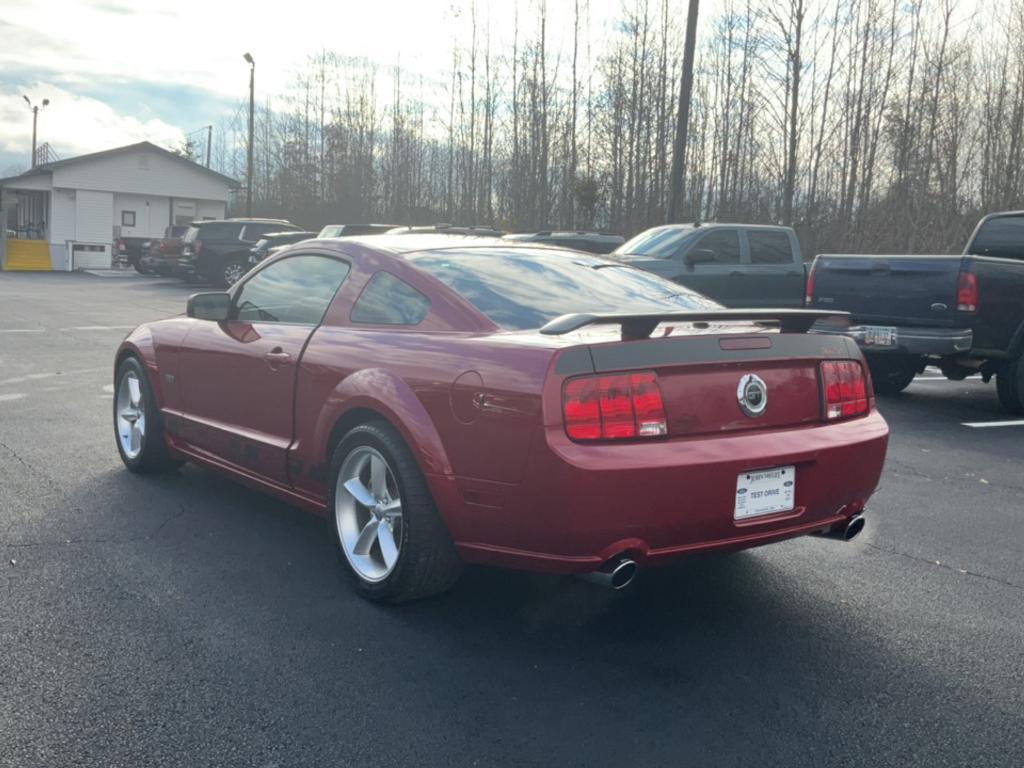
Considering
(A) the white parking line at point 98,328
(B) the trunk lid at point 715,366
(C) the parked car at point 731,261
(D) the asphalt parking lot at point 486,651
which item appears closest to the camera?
(D) the asphalt parking lot at point 486,651

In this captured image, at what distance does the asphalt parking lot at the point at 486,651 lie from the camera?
117 inches

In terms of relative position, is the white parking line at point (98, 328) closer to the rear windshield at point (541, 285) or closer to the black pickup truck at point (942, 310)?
the black pickup truck at point (942, 310)

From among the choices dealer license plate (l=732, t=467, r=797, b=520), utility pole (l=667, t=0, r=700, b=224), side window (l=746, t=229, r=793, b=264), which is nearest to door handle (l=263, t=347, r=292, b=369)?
dealer license plate (l=732, t=467, r=797, b=520)

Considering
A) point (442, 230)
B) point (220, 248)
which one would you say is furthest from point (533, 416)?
point (220, 248)

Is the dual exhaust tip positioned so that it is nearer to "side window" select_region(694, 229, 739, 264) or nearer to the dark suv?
"side window" select_region(694, 229, 739, 264)

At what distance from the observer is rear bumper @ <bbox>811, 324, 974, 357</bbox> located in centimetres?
905

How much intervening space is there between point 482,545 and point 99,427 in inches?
190

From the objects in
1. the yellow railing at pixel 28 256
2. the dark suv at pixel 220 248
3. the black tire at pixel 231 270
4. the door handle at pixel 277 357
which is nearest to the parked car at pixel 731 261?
the door handle at pixel 277 357

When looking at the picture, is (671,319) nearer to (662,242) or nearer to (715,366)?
(715,366)

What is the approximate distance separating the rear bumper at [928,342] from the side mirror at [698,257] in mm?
3436

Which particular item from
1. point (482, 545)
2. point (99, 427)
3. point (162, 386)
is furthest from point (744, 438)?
point (99, 427)

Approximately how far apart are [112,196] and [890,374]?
42.6 metres

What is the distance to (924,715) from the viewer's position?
10.4ft

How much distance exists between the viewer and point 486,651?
364 cm
